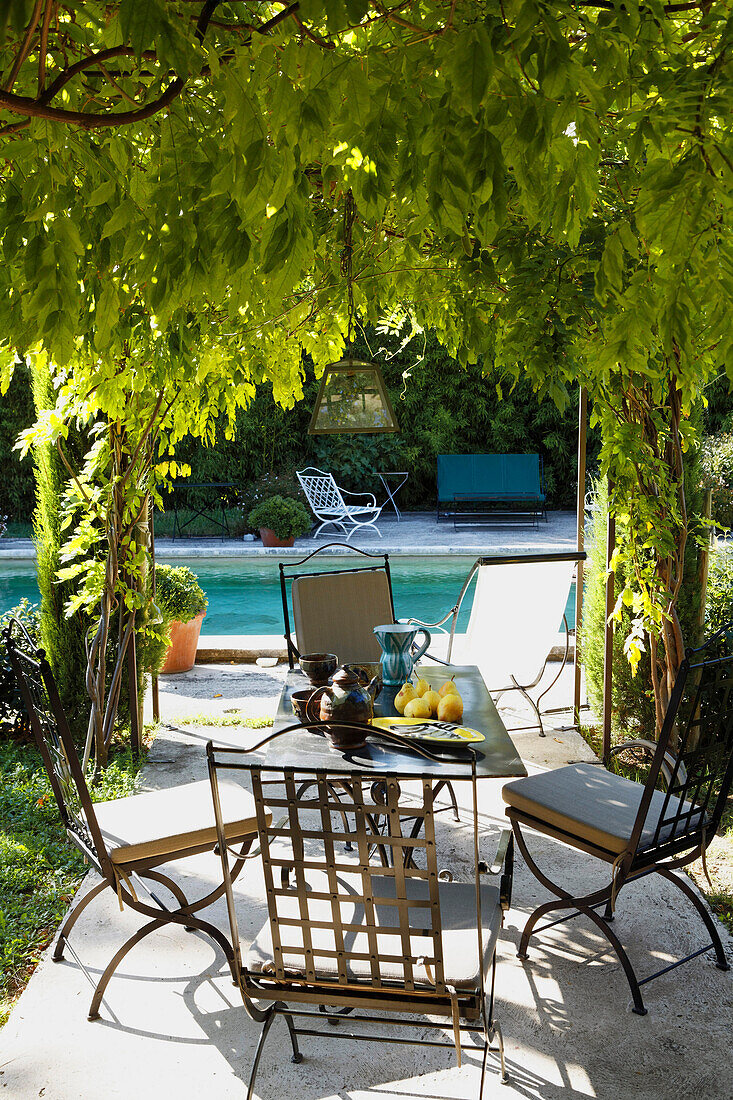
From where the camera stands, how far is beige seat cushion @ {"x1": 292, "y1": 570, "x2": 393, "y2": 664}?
3.93 metres

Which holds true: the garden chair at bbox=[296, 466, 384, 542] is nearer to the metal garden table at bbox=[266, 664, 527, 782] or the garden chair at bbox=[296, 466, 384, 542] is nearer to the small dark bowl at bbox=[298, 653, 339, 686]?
the small dark bowl at bbox=[298, 653, 339, 686]

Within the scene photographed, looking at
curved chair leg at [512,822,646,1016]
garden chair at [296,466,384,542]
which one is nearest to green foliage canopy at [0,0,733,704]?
curved chair leg at [512,822,646,1016]

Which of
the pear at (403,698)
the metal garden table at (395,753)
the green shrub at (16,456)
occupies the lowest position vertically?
the metal garden table at (395,753)

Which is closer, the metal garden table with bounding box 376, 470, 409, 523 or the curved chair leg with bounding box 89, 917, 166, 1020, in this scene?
the curved chair leg with bounding box 89, 917, 166, 1020

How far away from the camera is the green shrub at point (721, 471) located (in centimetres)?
1046

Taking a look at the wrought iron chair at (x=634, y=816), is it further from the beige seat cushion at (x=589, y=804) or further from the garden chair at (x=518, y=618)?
the garden chair at (x=518, y=618)

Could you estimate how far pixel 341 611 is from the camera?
13.1ft

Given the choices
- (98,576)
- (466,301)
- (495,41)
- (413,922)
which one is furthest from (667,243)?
(98,576)

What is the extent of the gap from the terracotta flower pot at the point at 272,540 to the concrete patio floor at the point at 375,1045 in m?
9.91

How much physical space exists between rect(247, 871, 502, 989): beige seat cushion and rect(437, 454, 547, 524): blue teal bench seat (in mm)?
12466

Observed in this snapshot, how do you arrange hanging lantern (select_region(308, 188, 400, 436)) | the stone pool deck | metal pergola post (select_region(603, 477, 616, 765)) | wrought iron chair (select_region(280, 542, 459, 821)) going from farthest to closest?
1. the stone pool deck
2. metal pergola post (select_region(603, 477, 616, 765))
3. wrought iron chair (select_region(280, 542, 459, 821))
4. hanging lantern (select_region(308, 188, 400, 436))

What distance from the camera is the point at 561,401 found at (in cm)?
332

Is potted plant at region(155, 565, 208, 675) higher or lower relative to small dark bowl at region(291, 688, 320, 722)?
lower

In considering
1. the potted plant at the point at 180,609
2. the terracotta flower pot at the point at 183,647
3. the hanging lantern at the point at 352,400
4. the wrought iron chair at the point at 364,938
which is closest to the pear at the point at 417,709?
the wrought iron chair at the point at 364,938
